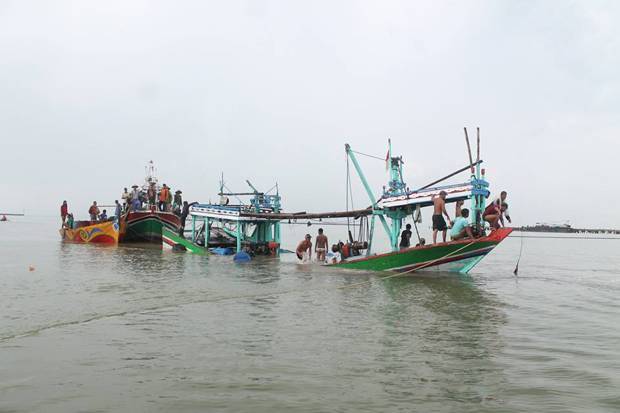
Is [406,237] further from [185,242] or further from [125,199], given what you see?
[125,199]

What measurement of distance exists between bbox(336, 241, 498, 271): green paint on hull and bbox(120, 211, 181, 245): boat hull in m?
19.0

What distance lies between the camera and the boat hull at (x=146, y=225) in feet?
112

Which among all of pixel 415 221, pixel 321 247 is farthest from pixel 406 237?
pixel 321 247

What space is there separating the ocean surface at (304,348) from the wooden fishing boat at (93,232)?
2132cm

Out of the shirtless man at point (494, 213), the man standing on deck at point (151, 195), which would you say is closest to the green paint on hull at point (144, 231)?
the man standing on deck at point (151, 195)

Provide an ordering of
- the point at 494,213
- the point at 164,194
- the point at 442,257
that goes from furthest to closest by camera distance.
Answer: the point at 164,194 → the point at 442,257 → the point at 494,213

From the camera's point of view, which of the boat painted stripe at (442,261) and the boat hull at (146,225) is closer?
the boat painted stripe at (442,261)

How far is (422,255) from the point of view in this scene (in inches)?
663

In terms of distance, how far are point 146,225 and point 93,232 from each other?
5083 millimetres

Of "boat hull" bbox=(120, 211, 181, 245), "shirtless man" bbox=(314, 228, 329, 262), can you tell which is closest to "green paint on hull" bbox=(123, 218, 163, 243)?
"boat hull" bbox=(120, 211, 181, 245)

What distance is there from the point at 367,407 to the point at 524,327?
534 cm

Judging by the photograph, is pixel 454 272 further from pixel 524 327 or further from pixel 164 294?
pixel 164 294

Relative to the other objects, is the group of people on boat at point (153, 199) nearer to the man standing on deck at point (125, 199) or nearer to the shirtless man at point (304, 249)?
the man standing on deck at point (125, 199)

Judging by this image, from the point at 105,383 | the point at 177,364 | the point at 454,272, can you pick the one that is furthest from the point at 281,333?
the point at 454,272
